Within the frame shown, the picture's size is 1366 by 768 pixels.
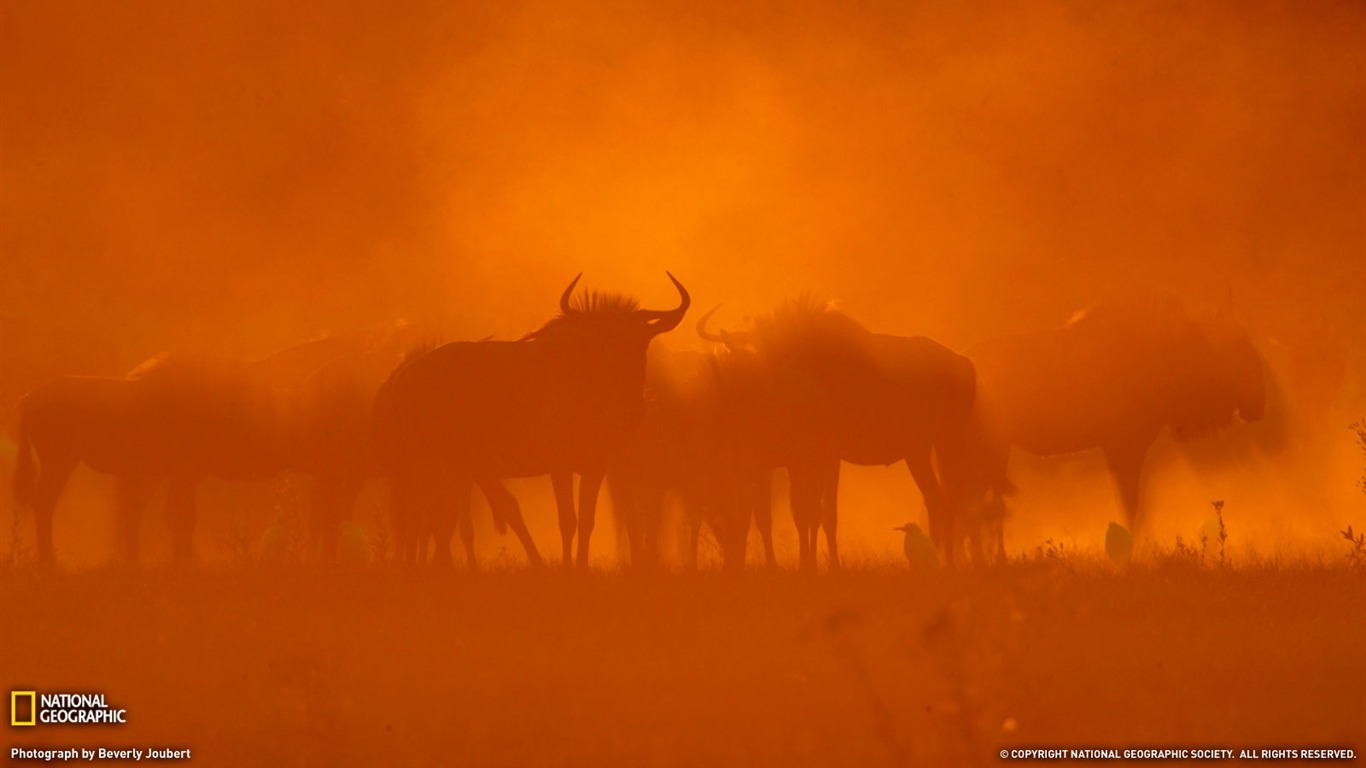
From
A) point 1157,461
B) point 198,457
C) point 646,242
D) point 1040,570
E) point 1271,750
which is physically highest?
point 646,242

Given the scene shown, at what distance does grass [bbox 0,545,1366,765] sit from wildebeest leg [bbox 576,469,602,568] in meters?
0.98

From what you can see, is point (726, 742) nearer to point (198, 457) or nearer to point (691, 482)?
point (691, 482)

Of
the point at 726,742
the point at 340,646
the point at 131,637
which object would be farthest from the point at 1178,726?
the point at 131,637

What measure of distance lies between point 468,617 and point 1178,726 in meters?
3.80

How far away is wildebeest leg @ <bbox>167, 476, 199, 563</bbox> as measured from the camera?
13070 millimetres

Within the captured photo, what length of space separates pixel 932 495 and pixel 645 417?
2246 mm

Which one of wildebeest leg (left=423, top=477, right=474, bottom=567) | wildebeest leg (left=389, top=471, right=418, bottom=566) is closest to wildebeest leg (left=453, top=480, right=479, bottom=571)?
wildebeest leg (left=423, top=477, right=474, bottom=567)

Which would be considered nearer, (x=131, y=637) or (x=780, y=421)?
(x=131, y=637)

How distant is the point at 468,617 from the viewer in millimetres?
7973

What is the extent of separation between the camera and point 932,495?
1152 centimetres

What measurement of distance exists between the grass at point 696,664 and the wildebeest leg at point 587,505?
0.98m

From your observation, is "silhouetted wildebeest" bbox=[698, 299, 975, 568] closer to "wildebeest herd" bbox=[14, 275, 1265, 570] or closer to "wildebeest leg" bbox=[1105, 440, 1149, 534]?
"wildebeest herd" bbox=[14, 275, 1265, 570]

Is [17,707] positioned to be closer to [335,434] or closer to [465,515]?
[465,515]

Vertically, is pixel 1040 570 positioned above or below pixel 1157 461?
below
